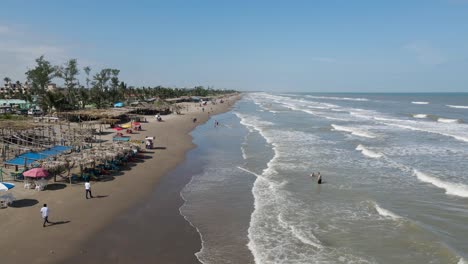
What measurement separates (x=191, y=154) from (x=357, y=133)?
21.7 meters

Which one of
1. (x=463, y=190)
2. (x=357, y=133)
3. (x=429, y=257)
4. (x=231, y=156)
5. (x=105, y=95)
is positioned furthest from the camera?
(x=105, y=95)

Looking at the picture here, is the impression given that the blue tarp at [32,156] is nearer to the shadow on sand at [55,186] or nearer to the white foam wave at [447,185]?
the shadow on sand at [55,186]

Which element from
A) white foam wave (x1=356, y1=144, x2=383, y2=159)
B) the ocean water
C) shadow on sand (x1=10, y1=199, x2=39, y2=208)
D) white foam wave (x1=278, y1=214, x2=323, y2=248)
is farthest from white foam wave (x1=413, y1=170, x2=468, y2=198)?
shadow on sand (x1=10, y1=199, x2=39, y2=208)

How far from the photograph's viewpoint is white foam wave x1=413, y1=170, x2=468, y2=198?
19.6 metres

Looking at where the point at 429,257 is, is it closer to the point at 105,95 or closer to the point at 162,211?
the point at 162,211

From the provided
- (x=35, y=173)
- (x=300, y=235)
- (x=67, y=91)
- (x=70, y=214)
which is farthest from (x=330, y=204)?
(x=67, y=91)

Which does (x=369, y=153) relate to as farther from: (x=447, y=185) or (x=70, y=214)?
(x=70, y=214)

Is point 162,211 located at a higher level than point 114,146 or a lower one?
lower

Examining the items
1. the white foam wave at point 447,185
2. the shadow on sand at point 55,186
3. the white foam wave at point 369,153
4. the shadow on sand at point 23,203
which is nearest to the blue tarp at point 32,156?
the shadow on sand at point 55,186

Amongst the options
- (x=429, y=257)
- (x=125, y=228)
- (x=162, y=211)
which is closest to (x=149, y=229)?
(x=125, y=228)

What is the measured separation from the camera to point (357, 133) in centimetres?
4281

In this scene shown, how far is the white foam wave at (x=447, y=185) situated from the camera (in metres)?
19.6

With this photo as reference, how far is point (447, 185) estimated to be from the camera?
20.8 metres

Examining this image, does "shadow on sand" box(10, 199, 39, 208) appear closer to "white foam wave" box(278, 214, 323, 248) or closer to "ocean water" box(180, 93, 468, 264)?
"ocean water" box(180, 93, 468, 264)
